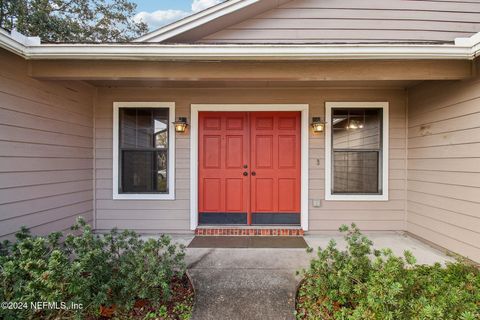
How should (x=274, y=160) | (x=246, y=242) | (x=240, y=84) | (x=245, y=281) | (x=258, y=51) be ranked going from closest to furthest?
(x=245, y=281) → (x=258, y=51) → (x=246, y=242) → (x=240, y=84) → (x=274, y=160)

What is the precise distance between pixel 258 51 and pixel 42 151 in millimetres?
2858

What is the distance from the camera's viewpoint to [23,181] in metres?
2.66

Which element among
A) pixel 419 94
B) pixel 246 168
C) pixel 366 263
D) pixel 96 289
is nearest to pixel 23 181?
pixel 96 289

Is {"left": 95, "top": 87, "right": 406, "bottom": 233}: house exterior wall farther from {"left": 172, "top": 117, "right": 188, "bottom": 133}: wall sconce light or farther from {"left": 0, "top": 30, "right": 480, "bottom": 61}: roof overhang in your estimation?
{"left": 0, "top": 30, "right": 480, "bottom": 61}: roof overhang

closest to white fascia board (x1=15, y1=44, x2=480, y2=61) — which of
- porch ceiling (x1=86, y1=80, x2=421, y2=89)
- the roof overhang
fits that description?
the roof overhang

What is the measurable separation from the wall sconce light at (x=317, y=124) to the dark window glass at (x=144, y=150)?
7.66 ft

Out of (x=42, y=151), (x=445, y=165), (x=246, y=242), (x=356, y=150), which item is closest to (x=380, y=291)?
(x=246, y=242)

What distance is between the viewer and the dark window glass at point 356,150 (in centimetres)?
376

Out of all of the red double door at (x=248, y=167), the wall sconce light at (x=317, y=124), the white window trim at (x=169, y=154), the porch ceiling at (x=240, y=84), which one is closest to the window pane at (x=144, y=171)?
the white window trim at (x=169, y=154)

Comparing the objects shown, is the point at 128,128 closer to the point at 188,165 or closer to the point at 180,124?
the point at 180,124

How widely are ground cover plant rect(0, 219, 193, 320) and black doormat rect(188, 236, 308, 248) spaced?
3.29ft

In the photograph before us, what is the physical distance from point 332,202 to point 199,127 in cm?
245

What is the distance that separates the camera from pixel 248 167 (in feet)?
12.6

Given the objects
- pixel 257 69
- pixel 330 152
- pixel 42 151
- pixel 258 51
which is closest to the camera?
pixel 258 51
